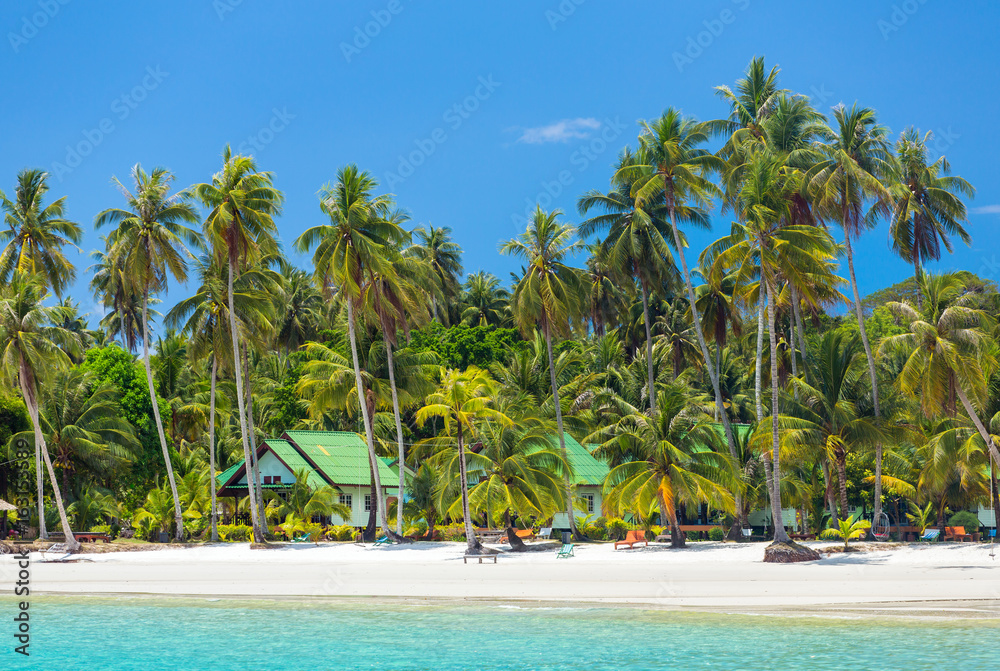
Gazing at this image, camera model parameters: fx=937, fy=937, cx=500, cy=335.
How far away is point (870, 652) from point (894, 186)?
2438 cm

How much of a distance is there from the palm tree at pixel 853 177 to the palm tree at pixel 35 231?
1239 inches

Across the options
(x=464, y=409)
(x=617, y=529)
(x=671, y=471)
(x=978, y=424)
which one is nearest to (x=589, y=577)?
(x=671, y=471)

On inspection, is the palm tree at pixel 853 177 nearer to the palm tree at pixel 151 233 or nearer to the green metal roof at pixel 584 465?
the green metal roof at pixel 584 465

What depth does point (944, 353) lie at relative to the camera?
27047 millimetres

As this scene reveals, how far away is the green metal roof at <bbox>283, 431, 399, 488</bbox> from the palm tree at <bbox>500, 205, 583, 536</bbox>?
37.6 feet

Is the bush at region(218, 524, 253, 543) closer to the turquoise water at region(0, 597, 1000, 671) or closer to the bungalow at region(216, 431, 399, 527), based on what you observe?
the bungalow at region(216, 431, 399, 527)

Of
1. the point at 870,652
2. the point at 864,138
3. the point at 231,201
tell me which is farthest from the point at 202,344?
the point at 870,652

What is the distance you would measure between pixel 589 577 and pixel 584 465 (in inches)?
725

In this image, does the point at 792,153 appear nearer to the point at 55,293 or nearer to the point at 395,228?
the point at 395,228

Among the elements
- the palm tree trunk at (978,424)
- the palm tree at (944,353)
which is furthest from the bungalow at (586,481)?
the palm tree trunk at (978,424)

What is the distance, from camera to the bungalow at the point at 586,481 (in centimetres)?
4072

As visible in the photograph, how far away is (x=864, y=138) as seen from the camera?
113ft

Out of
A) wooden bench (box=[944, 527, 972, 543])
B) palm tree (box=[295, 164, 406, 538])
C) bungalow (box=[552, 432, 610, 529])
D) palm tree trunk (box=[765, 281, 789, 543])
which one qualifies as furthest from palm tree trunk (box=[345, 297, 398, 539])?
wooden bench (box=[944, 527, 972, 543])

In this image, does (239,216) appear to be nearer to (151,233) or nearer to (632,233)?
(151,233)
